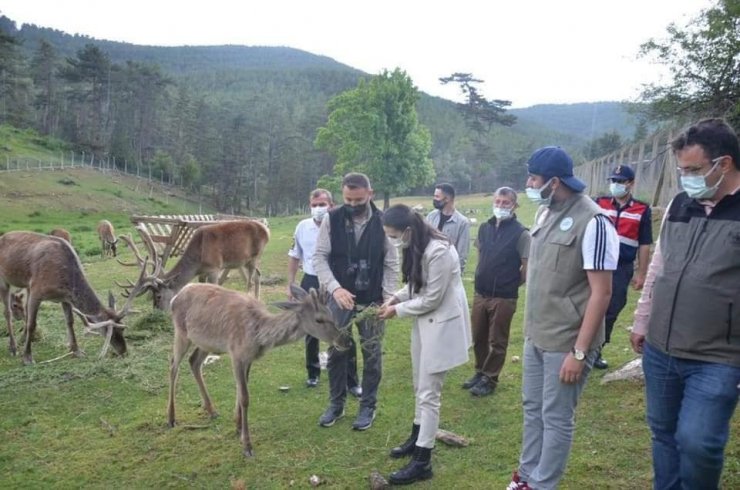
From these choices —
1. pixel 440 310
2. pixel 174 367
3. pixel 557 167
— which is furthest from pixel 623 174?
pixel 174 367

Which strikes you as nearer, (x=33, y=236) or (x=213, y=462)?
(x=213, y=462)

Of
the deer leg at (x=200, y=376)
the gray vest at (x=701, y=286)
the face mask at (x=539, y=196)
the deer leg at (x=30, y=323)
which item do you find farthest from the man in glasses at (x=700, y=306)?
the deer leg at (x=30, y=323)

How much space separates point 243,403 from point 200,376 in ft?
3.24

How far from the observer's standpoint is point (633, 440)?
4.91 meters

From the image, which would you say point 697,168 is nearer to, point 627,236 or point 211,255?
point 627,236

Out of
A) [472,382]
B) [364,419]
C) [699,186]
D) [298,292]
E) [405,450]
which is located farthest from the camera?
[472,382]

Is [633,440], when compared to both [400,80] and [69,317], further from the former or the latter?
[400,80]

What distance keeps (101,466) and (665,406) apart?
14.8ft

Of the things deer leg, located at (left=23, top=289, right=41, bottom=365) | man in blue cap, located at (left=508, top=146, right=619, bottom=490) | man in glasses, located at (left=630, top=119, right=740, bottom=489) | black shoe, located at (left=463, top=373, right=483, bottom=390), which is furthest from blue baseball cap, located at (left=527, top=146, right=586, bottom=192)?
deer leg, located at (left=23, top=289, right=41, bottom=365)

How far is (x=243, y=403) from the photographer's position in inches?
200

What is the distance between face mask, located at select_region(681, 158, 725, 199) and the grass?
2388 mm

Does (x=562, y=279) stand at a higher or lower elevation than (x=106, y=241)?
higher

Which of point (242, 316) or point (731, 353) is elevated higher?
point (731, 353)

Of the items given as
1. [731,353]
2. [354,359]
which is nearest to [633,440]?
[731,353]
